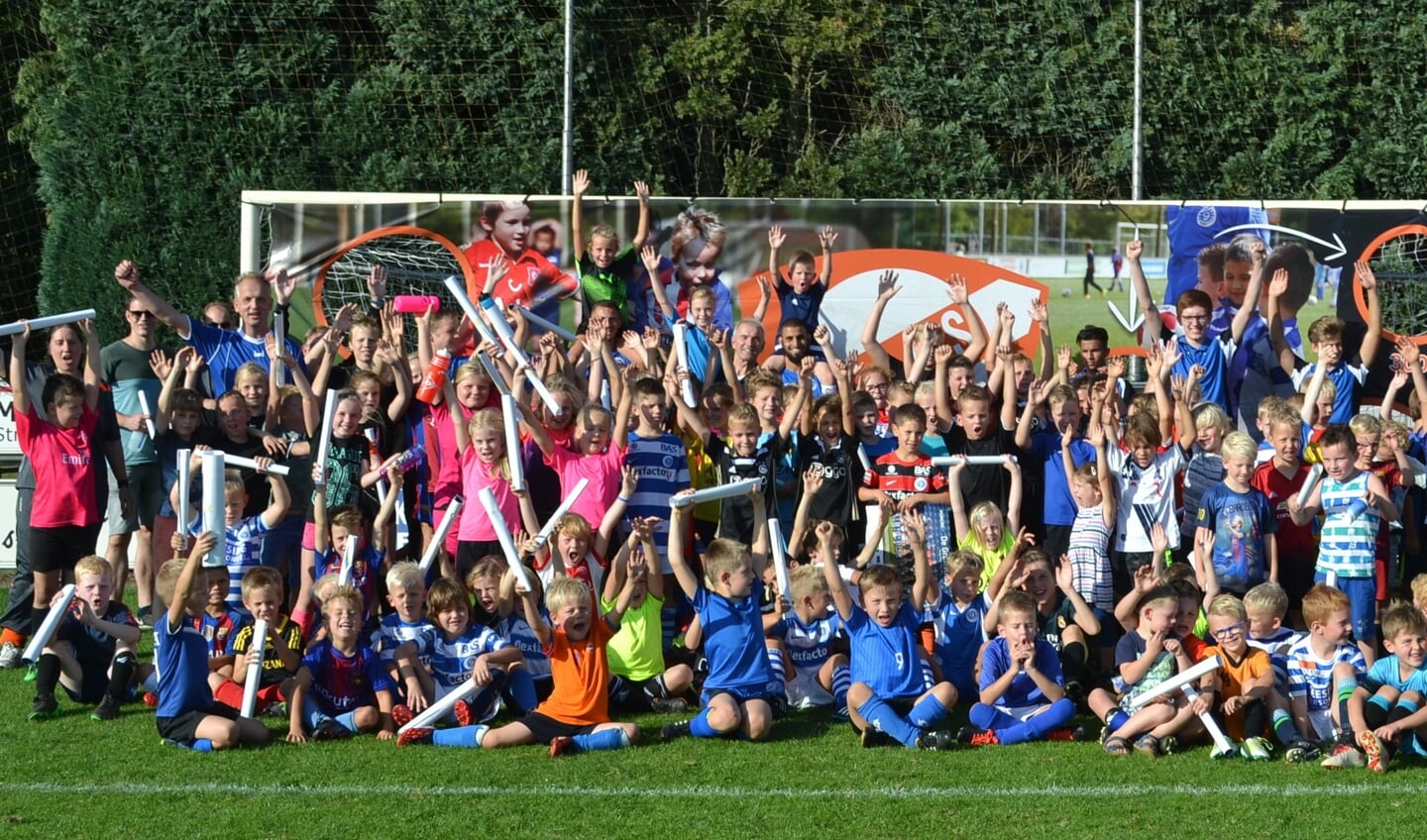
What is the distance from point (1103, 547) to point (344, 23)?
37.0 ft

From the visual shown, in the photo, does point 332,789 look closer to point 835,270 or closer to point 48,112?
point 835,270

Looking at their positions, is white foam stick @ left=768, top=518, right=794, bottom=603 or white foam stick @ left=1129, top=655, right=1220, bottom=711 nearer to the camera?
white foam stick @ left=1129, top=655, right=1220, bottom=711

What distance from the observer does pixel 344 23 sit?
A: 16.9 meters

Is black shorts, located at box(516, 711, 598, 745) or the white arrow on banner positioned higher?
the white arrow on banner

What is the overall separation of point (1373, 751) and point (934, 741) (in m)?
1.73

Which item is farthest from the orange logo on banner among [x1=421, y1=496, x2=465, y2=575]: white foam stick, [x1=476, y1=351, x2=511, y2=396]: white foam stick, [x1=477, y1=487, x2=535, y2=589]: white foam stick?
[x1=477, y1=487, x2=535, y2=589]: white foam stick

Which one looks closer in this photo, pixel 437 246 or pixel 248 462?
pixel 248 462

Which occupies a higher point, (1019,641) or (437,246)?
(437,246)

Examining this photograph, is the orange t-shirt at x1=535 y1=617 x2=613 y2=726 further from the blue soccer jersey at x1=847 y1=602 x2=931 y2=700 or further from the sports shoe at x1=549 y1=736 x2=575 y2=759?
the blue soccer jersey at x1=847 y1=602 x2=931 y2=700

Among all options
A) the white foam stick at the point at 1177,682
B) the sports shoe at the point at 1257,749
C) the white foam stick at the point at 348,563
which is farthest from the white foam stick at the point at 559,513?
the sports shoe at the point at 1257,749

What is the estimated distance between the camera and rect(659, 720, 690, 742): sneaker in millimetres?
7246

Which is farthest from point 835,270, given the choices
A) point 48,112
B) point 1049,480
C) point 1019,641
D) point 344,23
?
point 48,112

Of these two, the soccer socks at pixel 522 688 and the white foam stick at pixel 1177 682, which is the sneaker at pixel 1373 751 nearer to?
the white foam stick at pixel 1177 682

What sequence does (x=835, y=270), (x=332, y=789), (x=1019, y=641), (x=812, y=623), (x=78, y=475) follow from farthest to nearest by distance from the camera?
(x=835, y=270)
(x=78, y=475)
(x=812, y=623)
(x=1019, y=641)
(x=332, y=789)
